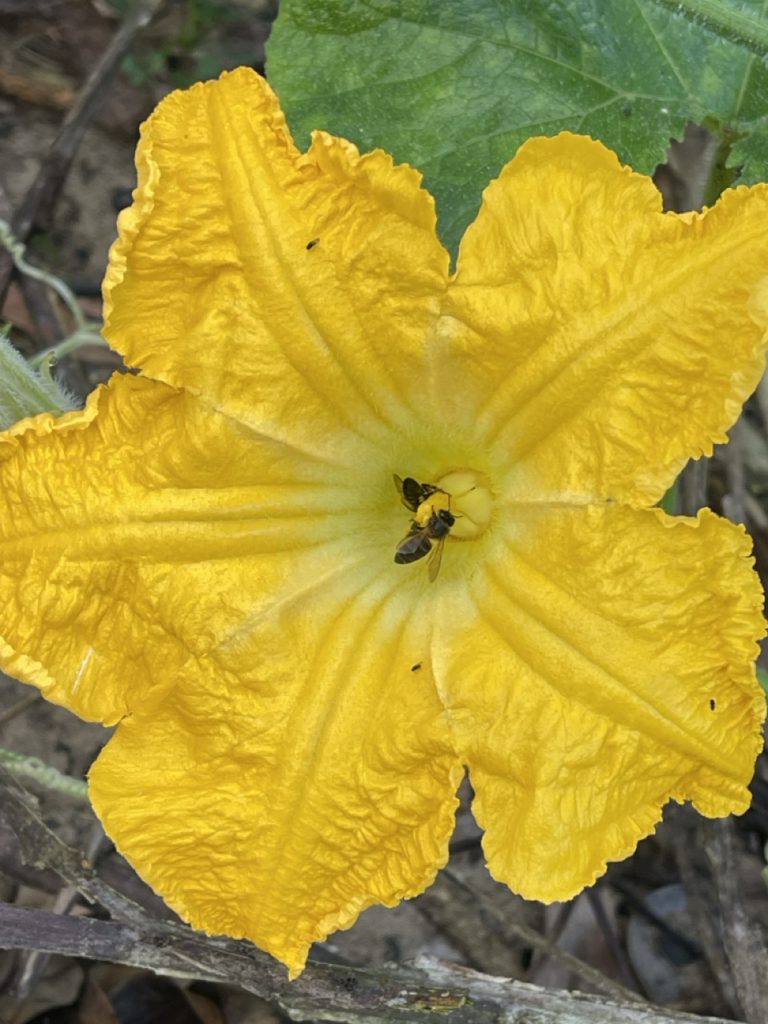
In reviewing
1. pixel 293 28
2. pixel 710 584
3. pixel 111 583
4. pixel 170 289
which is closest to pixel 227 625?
pixel 111 583

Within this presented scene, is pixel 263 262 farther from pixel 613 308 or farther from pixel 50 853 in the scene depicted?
pixel 50 853

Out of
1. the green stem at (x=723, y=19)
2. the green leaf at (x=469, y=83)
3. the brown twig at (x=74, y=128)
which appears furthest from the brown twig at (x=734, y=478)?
the brown twig at (x=74, y=128)

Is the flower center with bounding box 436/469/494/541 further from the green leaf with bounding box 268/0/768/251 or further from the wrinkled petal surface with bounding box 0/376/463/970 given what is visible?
the green leaf with bounding box 268/0/768/251

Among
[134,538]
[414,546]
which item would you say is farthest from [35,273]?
[414,546]

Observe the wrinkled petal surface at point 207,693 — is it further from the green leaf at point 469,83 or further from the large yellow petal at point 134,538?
the green leaf at point 469,83

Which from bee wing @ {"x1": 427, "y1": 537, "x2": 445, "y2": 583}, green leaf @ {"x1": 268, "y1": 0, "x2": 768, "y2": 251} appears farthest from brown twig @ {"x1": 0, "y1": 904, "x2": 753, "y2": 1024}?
green leaf @ {"x1": 268, "y1": 0, "x2": 768, "y2": 251}

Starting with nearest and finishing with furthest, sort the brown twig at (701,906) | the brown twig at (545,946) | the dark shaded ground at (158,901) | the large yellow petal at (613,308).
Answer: the large yellow petal at (613,308), the brown twig at (545,946), the dark shaded ground at (158,901), the brown twig at (701,906)
